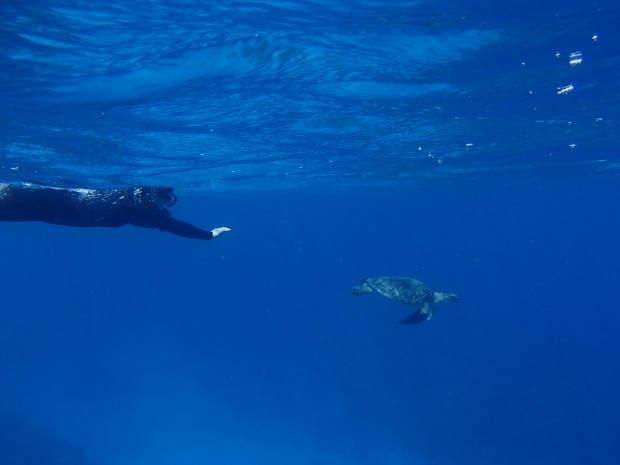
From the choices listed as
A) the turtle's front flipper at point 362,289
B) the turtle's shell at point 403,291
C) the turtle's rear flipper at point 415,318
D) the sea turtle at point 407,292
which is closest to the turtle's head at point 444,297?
the sea turtle at point 407,292

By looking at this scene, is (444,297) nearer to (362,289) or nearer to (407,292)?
(407,292)

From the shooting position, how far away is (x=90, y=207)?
8547 millimetres

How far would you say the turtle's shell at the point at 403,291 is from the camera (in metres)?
13.1

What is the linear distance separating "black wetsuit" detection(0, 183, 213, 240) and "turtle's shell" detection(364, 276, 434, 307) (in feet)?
20.5

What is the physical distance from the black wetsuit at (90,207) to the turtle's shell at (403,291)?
20.5ft

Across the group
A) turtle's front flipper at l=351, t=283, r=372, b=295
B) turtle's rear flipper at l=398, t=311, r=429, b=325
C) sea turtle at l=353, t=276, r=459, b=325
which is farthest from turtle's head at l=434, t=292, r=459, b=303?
turtle's front flipper at l=351, t=283, r=372, b=295

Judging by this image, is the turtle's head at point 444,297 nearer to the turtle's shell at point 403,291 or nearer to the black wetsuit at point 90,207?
the turtle's shell at point 403,291

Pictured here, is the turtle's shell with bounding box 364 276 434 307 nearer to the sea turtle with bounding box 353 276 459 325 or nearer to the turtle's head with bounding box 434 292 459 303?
the sea turtle with bounding box 353 276 459 325

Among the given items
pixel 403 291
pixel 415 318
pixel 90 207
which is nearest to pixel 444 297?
pixel 403 291

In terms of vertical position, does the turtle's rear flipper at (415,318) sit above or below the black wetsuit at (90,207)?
below

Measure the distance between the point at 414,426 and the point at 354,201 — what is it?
3350cm

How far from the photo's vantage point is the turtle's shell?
42.9 feet

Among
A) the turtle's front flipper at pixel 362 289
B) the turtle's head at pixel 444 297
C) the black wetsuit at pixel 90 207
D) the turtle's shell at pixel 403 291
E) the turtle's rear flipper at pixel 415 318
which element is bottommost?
the turtle's rear flipper at pixel 415 318

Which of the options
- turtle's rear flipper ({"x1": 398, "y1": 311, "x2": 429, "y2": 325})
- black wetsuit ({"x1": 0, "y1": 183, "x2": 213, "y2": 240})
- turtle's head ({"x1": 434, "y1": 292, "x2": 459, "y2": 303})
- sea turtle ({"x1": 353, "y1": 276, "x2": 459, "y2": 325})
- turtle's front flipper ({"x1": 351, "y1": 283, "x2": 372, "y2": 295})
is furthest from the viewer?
turtle's head ({"x1": 434, "y1": 292, "x2": 459, "y2": 303})
